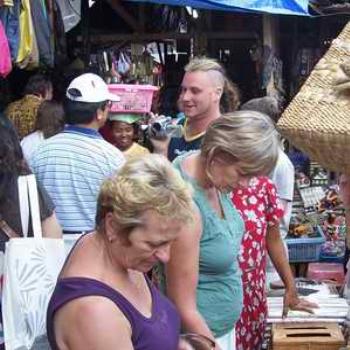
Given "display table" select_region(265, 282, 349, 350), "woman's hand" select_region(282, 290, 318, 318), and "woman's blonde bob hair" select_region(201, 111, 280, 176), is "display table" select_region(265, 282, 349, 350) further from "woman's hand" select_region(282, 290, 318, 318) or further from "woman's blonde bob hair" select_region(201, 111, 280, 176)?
"woman's blonde bob hair" select_region(201, 111, 280, 176)

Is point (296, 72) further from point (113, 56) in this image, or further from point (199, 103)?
point (199, 103)

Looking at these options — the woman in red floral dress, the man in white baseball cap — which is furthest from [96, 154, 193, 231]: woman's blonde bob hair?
the man in white baseball cap

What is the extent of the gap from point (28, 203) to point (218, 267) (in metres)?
0.73

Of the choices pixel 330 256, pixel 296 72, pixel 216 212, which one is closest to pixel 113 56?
pixel 296 72

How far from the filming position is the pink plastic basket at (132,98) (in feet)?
19.5

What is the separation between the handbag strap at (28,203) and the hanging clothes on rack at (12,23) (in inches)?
120

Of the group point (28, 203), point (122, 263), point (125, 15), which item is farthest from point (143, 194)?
point (125, 15)

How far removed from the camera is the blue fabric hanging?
20.2 ft

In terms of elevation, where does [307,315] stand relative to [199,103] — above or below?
below

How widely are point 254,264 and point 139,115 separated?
Result: 2577 millimetres

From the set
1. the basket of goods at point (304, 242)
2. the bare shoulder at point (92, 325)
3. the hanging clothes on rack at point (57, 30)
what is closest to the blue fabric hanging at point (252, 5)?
the hanging clothes on rack at point (57, 30)

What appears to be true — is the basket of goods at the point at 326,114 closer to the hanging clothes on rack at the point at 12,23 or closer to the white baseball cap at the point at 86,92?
the white baseball cap at the point at 86,92

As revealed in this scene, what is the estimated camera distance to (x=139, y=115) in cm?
608

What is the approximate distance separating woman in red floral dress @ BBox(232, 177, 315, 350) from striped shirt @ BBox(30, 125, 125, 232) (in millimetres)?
835
